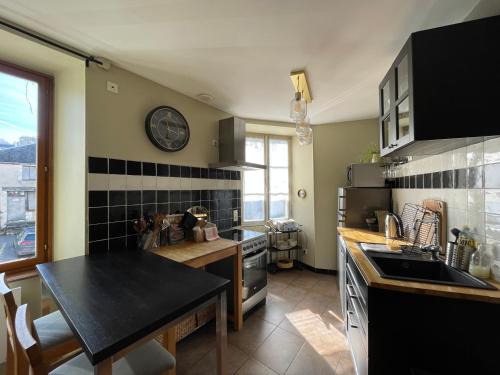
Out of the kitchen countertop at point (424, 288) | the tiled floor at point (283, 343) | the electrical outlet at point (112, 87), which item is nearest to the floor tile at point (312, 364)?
the tiled floor at point (283, 343)

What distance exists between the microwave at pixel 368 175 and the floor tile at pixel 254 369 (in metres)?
1.96

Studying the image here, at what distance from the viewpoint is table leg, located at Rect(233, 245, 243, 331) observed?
1909 mm

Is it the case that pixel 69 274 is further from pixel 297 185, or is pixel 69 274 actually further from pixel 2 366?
pixel 297 185

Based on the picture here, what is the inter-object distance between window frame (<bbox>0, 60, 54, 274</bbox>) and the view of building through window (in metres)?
0.03

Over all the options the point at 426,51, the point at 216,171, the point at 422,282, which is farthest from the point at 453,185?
the point at 216,171

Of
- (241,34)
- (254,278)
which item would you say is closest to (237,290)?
(254,278)

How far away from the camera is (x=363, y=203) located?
7.88ft

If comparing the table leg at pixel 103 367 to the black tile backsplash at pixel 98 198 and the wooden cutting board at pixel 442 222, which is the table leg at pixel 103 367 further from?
the wooden cutting board at pixel 442 222

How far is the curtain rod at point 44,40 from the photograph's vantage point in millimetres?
1233

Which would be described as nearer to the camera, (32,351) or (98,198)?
(32,351)

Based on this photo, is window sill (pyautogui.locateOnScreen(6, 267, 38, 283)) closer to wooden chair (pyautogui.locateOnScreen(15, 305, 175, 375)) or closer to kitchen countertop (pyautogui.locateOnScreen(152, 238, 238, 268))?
kitchen countertop (pyautogui.locateOnScreen(152, 238, 238, 268))

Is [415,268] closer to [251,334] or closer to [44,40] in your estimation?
[251,334]

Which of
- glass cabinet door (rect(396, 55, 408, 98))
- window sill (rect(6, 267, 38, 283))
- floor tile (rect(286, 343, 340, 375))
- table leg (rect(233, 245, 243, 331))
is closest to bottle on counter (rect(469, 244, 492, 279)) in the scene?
glass cabinet door (rect(396, 55, 408, 98))

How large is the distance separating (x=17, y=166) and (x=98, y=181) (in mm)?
566
